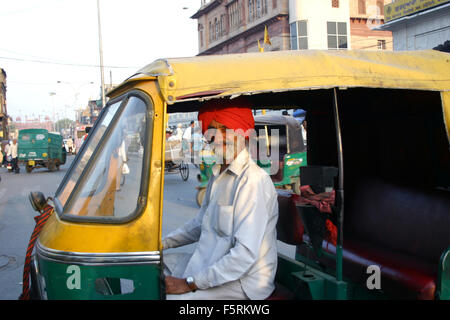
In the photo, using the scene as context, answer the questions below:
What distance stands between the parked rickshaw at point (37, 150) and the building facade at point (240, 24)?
1686cm

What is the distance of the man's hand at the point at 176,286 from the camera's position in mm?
2264

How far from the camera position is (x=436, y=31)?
61.6 feet

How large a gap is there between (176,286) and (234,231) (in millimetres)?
394

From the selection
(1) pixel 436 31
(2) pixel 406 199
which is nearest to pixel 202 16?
(1) pixel 436 31

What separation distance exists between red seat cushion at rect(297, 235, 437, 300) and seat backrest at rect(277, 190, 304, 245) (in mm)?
616

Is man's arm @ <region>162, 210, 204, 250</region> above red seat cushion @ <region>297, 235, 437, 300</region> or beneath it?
above

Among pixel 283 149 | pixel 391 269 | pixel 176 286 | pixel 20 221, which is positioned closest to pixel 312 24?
pixel 283 149

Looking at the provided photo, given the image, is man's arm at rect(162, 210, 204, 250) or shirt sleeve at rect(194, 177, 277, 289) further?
man's arm at rect(162, 210, 204, 250)

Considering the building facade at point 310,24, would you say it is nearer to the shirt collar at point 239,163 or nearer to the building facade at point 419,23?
the building facade at point 419,23

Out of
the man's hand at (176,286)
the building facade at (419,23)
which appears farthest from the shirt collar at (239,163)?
the building facade at (419,23)

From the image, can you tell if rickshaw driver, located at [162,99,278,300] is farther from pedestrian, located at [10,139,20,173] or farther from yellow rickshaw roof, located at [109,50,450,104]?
pedestrian, located at [10,139,20,173]

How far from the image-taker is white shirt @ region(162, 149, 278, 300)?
2.23 meters

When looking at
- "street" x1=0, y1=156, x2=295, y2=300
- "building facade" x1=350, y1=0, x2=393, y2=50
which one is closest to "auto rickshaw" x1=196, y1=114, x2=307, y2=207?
"street" x1=0, y1=156, x2=295, y2=300

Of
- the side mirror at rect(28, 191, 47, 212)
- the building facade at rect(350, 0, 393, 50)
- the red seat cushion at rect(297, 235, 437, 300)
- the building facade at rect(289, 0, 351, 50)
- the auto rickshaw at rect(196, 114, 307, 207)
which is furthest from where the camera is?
the building facade at rect(350, 0, 393, 50)
